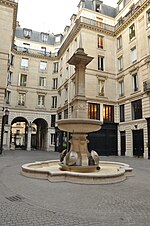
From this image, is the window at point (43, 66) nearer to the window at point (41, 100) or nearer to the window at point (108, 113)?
the window at point (41, 100)

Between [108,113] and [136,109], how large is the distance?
417cm

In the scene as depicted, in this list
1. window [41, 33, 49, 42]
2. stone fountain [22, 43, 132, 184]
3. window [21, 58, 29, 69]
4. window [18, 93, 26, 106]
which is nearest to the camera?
stone fountain [22, 43, 132, 184]

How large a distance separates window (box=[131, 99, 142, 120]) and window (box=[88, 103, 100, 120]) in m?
4.45

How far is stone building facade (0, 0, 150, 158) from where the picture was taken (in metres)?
22.9

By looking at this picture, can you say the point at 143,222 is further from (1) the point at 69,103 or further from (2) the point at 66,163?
(1) the point at 69,103

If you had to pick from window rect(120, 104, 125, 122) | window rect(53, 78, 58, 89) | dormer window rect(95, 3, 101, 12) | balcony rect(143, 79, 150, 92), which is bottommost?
window rect(120, 104, 125, 122)

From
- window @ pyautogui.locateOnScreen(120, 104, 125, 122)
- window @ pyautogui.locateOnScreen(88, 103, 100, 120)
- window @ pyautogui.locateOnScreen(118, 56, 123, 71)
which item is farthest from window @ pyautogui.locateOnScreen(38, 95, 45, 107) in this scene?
window @ pyautogui.locateOnScreen(120, 104, 125, 122)

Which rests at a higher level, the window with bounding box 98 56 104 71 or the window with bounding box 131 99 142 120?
the window with bounding box 98 56 104 71

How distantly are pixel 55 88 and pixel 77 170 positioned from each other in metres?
29.8

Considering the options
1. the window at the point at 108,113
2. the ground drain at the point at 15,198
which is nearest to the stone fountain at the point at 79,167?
the ground drain at the point at 15,198

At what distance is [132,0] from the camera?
86.9ft

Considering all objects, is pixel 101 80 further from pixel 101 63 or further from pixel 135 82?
pixel 135 82

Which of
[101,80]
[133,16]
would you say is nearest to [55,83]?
[101,80]

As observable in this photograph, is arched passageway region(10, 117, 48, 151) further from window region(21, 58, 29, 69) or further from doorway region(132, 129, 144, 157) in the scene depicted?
doorway region(132, 129, 144, 157)
